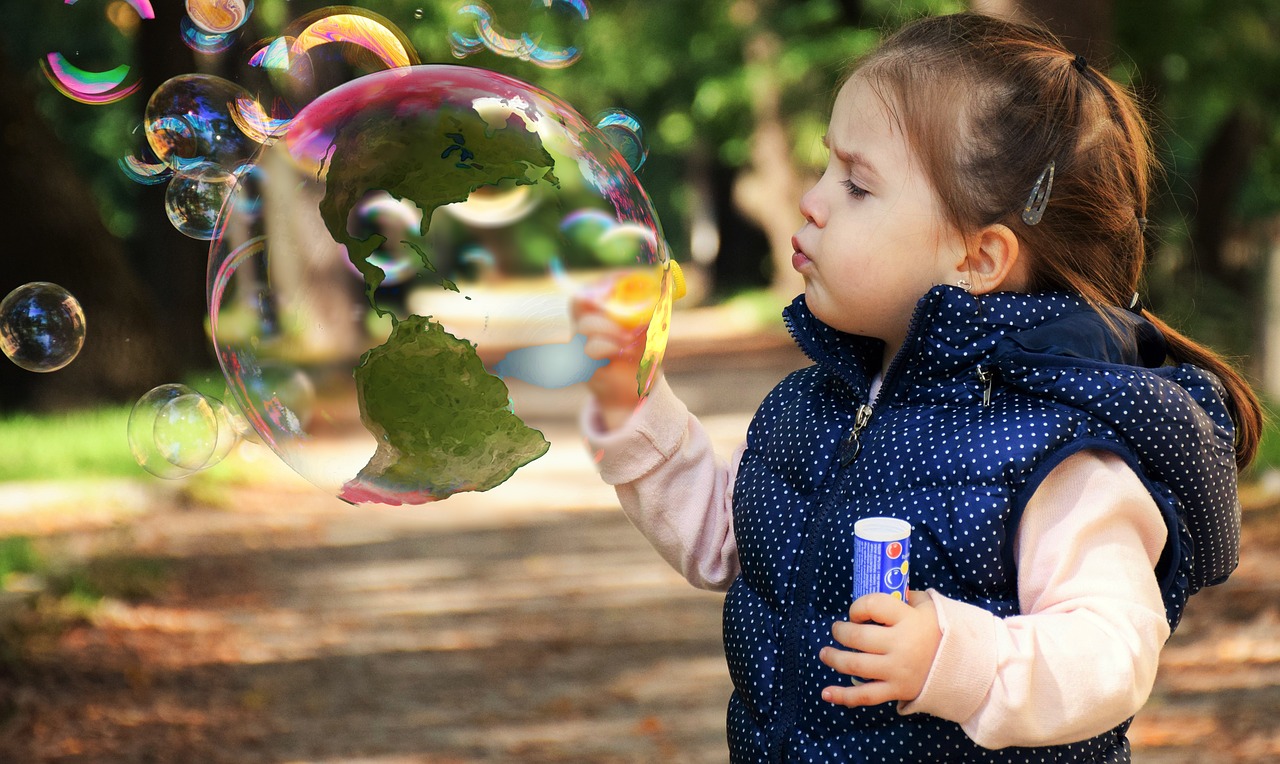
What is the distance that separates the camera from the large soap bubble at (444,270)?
212cm

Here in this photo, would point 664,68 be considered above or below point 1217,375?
below

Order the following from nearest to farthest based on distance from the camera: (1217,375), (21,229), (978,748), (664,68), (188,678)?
1. (978,748)
2. (1217,375)
3. (188,678)
4. (21,229)
5. (664,68)

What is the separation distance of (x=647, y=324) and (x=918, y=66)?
611 millimetres

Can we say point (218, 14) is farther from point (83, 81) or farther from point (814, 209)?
point (814, 209)

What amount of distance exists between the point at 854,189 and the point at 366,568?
5346 millimetres

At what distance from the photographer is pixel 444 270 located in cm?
217

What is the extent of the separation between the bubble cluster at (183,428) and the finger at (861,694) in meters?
1.99

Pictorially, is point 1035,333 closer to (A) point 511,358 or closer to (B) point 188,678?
(A) point 511,358

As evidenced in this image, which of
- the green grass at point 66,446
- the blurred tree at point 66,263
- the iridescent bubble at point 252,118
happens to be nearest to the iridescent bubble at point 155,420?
the iridescent bubble at point 252,118

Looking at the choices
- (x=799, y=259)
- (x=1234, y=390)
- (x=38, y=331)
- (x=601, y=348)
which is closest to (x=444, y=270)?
(x=601, y=348)

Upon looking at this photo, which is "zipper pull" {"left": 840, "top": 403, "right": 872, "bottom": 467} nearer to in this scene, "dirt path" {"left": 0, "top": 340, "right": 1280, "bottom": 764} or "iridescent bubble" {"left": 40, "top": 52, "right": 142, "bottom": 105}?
"iridescent bubble" {"left": 40, "top": 52, "right": 142, "bottom": 105}

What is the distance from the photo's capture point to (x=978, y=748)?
5.85 feet

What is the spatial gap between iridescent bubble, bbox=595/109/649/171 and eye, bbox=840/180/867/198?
2.56 feet

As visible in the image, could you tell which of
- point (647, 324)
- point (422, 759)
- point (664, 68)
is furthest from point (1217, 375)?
point (664, 68)
